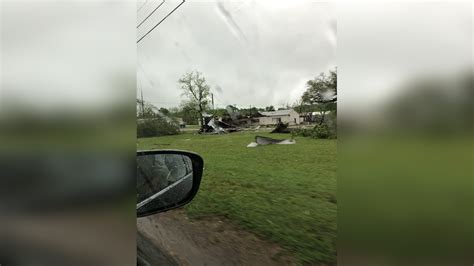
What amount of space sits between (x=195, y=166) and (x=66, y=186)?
2.01 ft

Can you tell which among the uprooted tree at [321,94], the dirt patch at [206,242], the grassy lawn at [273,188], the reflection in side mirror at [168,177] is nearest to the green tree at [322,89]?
the uprooted tree at [321,94]

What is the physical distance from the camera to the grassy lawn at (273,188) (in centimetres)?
92

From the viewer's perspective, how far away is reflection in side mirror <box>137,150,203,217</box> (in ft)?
4.52

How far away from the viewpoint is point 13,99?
860mm

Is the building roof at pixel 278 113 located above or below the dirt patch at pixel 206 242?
above

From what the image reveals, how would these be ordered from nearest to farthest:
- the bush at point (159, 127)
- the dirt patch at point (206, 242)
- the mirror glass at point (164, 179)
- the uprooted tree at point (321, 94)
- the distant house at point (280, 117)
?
the uprooted tree at point (321, 94)
the distant house at point (280, 117)
the dirt patch at point (206, 242)
the mirror glass at point (164, 179)
the bush at point (159, 127)

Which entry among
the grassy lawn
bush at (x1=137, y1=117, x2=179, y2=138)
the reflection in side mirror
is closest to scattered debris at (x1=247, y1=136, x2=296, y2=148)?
the grassy lawn

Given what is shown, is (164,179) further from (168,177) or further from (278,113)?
(278,113)

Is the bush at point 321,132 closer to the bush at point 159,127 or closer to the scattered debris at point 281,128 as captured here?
the scattered debris at point 281,128

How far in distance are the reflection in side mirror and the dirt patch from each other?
15 cm

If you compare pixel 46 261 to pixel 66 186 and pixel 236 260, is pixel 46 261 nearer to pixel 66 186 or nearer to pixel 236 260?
pixel 66 186

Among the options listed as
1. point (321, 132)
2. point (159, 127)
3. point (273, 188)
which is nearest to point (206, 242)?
point (273, 188)

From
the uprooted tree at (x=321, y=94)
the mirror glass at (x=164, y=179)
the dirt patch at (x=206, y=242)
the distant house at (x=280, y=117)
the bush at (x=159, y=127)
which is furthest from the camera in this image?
the bush at (x=159, y=127)

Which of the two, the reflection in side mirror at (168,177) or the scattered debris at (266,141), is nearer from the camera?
the scattered debris at (266,141)
